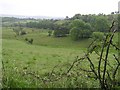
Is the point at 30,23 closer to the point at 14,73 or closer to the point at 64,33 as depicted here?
the point at 64,33

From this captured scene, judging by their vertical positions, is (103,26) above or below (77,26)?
above

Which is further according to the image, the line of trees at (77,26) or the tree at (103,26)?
the line of trees at (77,26)

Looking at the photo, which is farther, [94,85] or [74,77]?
[74,77]

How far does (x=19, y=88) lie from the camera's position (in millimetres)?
2457

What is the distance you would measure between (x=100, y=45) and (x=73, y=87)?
0.51 metres

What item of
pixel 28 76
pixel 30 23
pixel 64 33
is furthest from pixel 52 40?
pixel 28 76

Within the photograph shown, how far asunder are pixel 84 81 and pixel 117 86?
0.35 metres

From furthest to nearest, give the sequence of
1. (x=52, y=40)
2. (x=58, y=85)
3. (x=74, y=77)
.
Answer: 1. (x=52, y=40)
2. (x=74, y=77)
3. (x=58, y=85)

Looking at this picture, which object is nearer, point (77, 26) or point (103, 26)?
point (103, 26)

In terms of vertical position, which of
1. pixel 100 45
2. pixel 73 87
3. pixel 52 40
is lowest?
pixel 52 40

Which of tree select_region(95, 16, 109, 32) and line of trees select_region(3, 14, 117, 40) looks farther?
line of trees select_region(3, 14, 117, 40)

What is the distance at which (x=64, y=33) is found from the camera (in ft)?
213

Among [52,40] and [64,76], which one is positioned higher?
[64,76]

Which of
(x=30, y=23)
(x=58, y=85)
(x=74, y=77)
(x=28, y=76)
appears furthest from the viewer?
(x=30, y=23)
